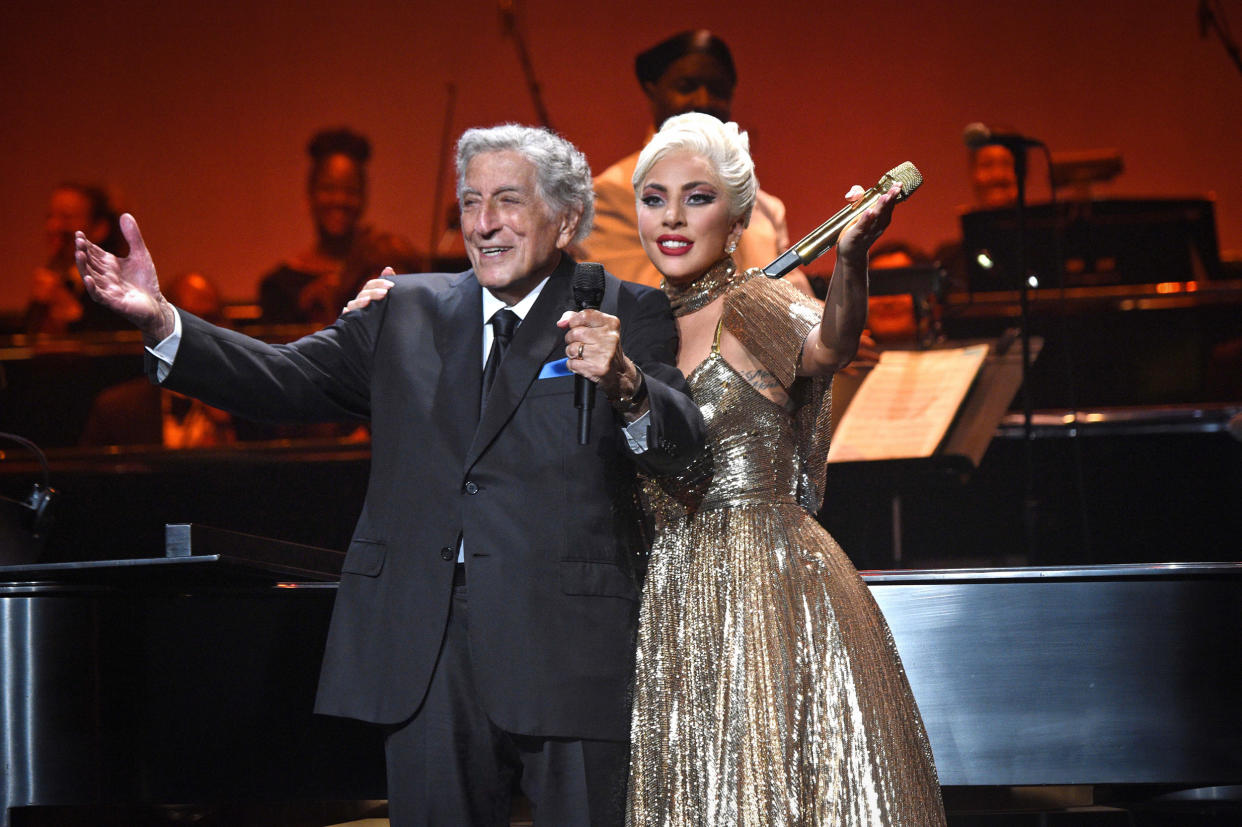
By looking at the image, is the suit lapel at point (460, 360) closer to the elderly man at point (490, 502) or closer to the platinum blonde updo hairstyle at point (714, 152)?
the elderly man at point (490, 502)

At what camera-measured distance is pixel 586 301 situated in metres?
1.95

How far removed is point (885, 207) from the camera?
Result: 6.75 ft

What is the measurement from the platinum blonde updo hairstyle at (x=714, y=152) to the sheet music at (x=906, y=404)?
182cm

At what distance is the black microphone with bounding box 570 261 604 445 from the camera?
190 cm

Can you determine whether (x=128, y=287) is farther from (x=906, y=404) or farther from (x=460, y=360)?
(x=906, y=404)

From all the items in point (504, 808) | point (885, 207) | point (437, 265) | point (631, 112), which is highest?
point (631, 112)

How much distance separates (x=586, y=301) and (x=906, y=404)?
2.52 m

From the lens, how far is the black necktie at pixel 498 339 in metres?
2.17

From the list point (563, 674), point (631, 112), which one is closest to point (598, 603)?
point (563, 674)

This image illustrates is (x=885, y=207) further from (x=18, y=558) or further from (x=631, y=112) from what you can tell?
(x=631, y=112)

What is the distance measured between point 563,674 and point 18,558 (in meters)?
1.72

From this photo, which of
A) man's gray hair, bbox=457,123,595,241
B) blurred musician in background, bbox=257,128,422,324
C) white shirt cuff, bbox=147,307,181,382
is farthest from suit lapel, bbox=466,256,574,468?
blurred musician in background, bbox=257,128,422,324

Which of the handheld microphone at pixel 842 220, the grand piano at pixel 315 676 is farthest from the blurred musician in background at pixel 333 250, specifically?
the handheld microphone at pixel 842 220

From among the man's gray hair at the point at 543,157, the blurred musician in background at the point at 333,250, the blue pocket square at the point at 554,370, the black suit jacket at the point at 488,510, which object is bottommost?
the black suit jacket at the point at 488,510
